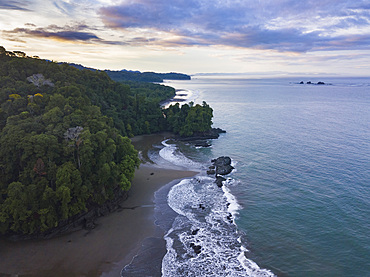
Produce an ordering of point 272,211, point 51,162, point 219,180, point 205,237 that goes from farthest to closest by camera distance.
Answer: point 219,180, point 272,211, point 51,162, point 205,237

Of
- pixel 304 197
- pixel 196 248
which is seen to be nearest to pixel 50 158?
pixel 196 248

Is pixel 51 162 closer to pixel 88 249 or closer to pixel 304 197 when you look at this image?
pixel 88 249

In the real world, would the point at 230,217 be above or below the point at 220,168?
below

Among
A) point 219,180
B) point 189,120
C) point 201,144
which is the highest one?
point 189,120

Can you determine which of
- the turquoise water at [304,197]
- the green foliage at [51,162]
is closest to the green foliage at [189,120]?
the turquoise water at [304,197]

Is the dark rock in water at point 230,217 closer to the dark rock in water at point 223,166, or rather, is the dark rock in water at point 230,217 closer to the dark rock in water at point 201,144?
the dark rock in water at point 223,166

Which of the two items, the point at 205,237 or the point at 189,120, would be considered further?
the point at 189,120

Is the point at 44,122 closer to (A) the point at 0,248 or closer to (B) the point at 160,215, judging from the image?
(A) the point at 0,248

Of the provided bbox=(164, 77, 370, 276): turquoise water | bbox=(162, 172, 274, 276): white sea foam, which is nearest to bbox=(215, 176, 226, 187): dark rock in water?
bbox=(162, 172, 274, 276): white sea foam
